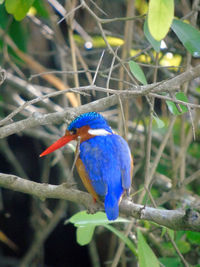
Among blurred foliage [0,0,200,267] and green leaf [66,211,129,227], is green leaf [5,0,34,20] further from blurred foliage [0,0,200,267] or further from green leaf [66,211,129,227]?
green leaf [66,211,129,227]

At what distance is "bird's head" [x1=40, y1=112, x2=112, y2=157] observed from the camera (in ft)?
7.25

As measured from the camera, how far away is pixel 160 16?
1320 mm

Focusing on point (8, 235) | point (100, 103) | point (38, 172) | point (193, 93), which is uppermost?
point (100, 103)

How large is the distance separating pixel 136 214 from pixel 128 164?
454mm

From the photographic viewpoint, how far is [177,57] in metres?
3.33

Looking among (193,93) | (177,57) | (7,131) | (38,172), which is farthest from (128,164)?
(38,172)

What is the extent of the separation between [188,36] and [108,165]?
0.69 metres

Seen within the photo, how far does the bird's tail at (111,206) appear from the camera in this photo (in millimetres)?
1745

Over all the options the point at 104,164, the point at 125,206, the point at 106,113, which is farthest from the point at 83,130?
the point at 106,113

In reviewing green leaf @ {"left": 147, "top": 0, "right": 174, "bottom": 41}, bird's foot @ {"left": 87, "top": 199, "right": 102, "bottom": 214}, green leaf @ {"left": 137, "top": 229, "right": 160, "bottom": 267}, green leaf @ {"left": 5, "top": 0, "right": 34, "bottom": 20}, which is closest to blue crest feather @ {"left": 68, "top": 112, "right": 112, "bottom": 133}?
bird's foot @ {"left": 87, "top": 199, "right": 102, "bottom": 214}

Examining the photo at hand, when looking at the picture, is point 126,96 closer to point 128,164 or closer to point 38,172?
point 128,164

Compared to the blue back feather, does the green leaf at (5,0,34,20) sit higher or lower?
higher

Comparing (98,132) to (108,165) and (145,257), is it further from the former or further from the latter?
(145,257)

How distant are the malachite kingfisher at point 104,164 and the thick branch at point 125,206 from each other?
0.24 feet
